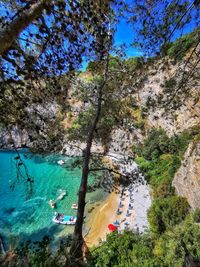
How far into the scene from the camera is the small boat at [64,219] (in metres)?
17.9

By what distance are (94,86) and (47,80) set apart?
5479mm

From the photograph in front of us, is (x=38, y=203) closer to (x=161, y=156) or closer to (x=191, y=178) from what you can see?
(x=191, y=178)

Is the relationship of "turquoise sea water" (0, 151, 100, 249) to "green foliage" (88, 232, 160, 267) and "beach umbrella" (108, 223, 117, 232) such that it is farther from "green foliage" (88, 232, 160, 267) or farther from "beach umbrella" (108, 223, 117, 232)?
"green foliage" (88, 232, 160, 267)

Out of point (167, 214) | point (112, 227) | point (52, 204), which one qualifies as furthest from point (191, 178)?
point (52, 204)

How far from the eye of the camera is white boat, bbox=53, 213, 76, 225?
58.7ft

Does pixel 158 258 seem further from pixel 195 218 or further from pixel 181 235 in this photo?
pixel 195 218

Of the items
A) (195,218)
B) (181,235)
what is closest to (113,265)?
(181,235)

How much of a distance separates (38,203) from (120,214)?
9.03m

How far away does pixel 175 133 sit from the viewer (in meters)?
30.8

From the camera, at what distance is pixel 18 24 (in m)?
2.96

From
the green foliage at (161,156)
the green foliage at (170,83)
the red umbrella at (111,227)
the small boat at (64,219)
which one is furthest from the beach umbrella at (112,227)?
the green foliage at (170,83)

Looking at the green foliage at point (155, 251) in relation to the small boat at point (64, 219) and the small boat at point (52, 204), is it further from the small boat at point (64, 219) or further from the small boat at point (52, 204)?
the small boat at point (52, 204)

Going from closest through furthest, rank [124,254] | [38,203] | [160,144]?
1. [124,254]
2. [38,203]
3. [160,144]

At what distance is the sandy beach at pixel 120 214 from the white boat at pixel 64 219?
4.30ft
